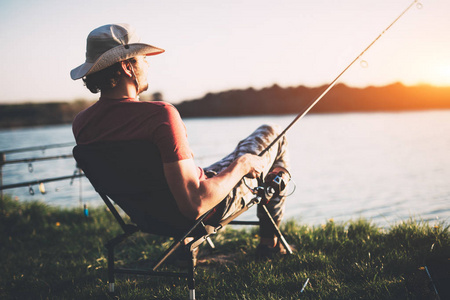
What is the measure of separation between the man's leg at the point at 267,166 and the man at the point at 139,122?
0.74ft

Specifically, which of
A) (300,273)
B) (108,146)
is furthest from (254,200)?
(108,146)

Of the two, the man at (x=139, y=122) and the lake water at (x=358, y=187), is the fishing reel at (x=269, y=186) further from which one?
the lake water at (x=358, y=187)

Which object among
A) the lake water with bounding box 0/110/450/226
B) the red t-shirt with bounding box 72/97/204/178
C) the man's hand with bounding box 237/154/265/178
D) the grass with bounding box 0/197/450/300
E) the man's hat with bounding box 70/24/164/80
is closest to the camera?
the red t-shirt with bounding box 72/97/204/178

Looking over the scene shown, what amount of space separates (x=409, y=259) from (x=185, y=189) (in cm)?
161

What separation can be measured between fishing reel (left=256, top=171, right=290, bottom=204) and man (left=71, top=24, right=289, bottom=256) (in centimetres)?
15

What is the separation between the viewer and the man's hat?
1730 mm

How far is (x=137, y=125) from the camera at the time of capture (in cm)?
170

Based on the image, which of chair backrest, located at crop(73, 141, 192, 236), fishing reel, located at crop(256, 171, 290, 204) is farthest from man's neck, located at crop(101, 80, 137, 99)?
fishing reel, located at crop(256, 171, 290, 204)

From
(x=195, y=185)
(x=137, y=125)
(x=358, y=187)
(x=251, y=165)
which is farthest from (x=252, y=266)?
(x=358, y=187)

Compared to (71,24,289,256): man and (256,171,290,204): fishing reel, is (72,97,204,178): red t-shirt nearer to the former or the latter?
(71,24,289,256): man

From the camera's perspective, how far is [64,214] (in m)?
4.60

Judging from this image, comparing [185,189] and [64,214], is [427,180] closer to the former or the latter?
[64,214]

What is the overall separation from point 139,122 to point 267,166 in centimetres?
106

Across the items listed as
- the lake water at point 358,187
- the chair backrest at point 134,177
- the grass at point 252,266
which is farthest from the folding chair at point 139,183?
the lake water at point 358,187
